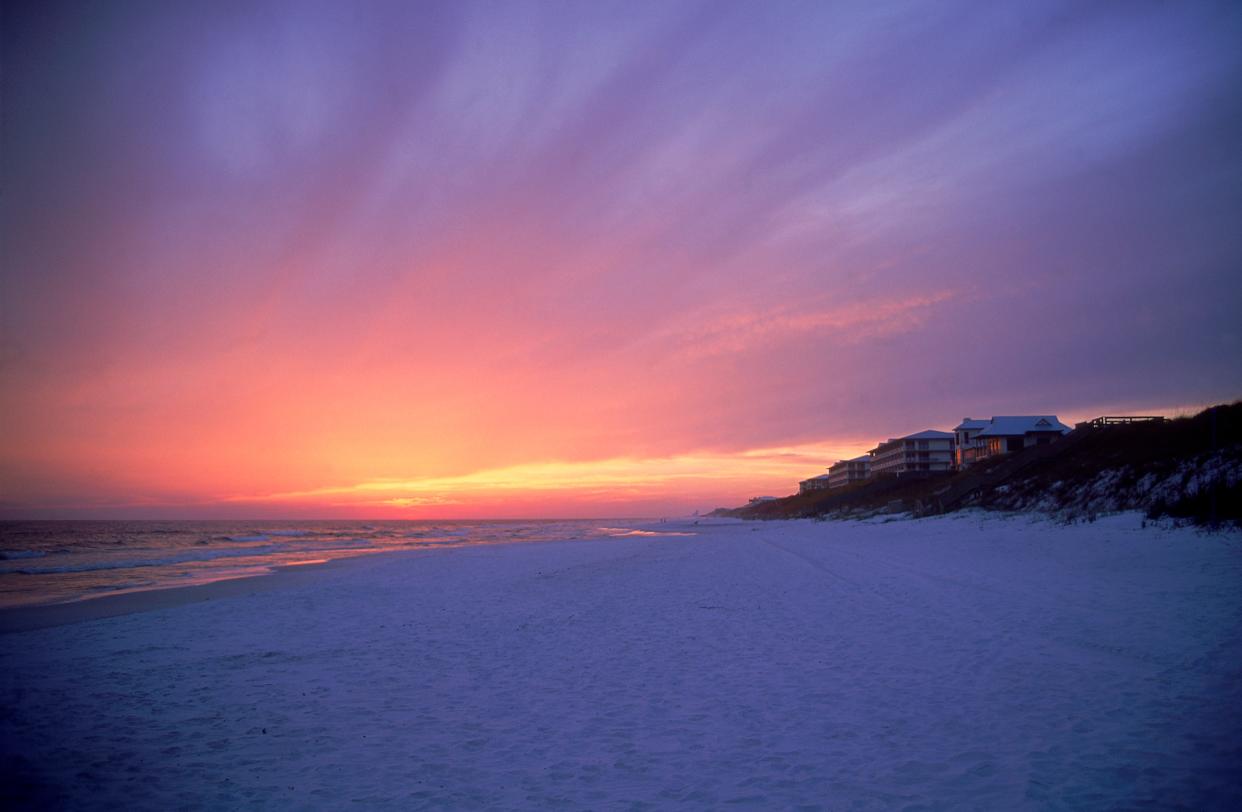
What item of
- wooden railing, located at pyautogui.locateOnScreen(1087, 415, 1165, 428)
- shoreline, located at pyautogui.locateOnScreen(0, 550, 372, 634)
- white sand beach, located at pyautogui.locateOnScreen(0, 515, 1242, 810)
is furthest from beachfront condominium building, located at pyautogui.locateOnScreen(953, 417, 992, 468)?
shoreline, located at pyautogui.locateOnScreen(0, 550, 372, 634)

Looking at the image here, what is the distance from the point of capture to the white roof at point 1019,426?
77.4 meters

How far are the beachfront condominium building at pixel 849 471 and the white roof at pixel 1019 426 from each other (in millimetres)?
54997

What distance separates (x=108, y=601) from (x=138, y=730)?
580 inches

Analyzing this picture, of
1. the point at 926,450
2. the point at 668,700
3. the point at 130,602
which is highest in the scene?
the point at 926,450

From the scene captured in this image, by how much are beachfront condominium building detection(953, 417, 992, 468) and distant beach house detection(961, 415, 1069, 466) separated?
1663mm

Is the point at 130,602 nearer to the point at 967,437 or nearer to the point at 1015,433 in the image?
the point at 1015,433

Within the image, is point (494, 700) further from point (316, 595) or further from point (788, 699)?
point (316, 595)

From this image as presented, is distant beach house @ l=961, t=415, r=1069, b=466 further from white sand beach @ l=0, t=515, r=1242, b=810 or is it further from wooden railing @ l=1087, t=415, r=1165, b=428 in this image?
white sand beach @ l=0, t=515, r=1242, b=810

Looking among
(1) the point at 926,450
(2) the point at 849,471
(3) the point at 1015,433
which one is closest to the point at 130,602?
(3) the point at 1015,433

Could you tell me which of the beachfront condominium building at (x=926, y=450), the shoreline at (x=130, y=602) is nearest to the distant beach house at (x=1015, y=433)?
the beachfront condominium building at (x=926, y=450)

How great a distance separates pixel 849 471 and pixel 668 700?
14920 cm

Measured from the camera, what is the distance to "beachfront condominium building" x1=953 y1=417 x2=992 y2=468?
8444 cm

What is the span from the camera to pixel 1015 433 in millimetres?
77000

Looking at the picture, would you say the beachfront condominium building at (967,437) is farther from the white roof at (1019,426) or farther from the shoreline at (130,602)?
the shoreline at (130,602)
